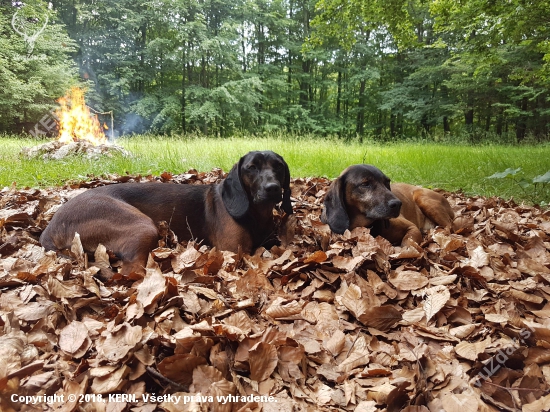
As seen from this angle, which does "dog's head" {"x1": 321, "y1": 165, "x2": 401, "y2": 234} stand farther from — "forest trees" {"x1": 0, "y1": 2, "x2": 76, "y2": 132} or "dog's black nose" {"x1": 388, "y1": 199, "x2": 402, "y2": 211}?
"forest trees" {"x1": 0, "y1": 2, "x2": 76, "y2": 132}

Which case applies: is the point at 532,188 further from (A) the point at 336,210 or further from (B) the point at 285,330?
(B) the point at 285,330

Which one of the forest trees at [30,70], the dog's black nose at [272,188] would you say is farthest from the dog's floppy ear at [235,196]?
the forest trees at [30,70]

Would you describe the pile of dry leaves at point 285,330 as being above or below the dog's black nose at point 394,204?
below

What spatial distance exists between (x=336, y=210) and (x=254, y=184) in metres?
0.91

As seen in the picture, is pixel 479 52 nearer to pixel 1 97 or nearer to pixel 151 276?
pixel 151 276

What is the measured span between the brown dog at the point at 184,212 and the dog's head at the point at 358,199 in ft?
1.72

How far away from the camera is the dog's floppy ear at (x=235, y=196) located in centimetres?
369

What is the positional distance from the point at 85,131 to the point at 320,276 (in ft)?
42.3

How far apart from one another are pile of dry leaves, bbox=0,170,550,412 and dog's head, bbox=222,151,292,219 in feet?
1.87

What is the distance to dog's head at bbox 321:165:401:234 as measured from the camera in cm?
374

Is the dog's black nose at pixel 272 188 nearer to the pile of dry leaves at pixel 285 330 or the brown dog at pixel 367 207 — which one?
the pile of dry leaves at pixel 285 330

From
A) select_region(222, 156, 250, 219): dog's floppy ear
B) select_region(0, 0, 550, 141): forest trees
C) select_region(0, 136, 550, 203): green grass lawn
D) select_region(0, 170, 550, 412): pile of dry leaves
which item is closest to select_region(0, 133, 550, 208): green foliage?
select_region(0, 136, 550, 203): green grass lawn

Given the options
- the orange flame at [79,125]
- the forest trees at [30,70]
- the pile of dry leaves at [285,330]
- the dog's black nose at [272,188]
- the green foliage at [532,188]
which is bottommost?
the pile of dry leaves at [285,330]

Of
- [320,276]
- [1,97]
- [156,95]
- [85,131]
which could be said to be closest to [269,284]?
[320,276]
